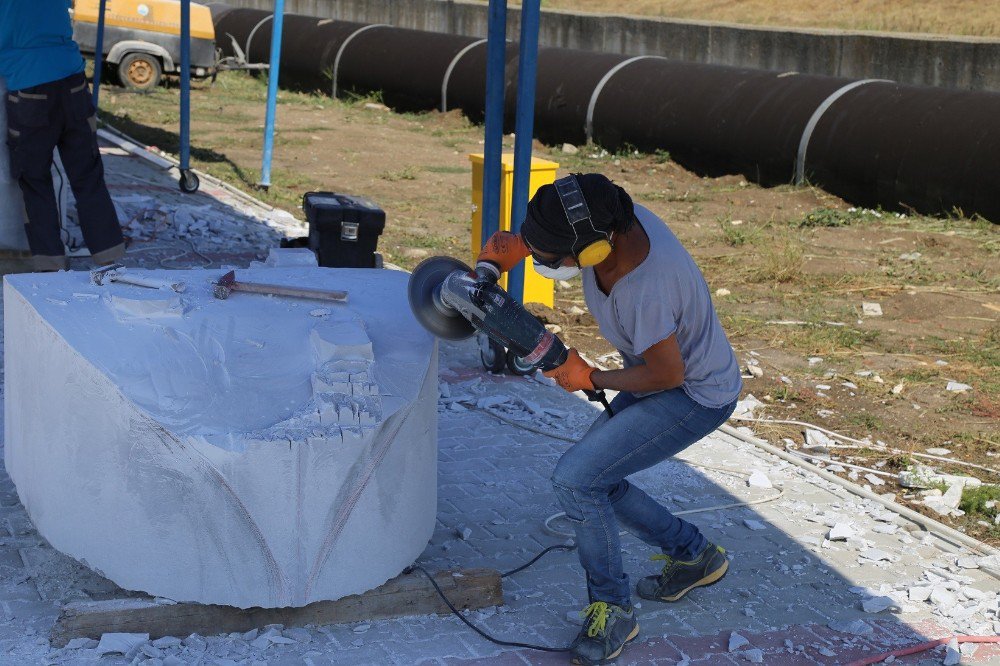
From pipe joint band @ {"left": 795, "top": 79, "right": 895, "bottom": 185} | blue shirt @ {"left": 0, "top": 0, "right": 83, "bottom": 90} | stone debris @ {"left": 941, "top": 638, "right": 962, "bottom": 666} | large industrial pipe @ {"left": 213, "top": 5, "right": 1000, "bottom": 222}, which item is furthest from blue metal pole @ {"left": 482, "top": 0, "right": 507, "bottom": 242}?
pipe joint band @ {"left": 795, "top": 79, "right": 895, "bottom": 185}

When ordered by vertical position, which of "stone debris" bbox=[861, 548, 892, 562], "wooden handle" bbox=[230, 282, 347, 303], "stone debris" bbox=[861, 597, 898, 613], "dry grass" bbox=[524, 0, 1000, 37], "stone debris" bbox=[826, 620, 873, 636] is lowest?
"stone debris" bbox=[826, 620, 873, 636]

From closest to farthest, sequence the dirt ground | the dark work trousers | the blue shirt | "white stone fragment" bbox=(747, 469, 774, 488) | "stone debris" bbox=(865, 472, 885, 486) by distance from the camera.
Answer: "white stone fragment" bbox=(747, 469, 774, 488), "stone debris" bbox=(865, 472, 885, 486), the dirt ground, the blue shirt, the dark work trousers

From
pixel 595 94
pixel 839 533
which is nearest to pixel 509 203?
pixel 839 533

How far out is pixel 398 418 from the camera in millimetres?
3814

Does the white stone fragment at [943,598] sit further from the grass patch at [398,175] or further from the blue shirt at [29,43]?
the grass patch at [398,175]

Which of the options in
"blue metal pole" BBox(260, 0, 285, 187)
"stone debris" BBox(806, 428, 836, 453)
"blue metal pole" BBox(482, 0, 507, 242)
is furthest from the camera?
"blue metal pole" BBox(260, 0, 285, 187)

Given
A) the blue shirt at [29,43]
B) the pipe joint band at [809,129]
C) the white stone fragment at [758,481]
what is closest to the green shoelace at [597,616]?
the white stone fragment at [758,481]

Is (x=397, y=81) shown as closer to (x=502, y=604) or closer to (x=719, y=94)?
(x=719, y=94)

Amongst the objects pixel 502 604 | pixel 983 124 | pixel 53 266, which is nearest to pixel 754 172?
pixel 983 124

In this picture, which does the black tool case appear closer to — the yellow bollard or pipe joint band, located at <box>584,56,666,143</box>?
the yellow bollard

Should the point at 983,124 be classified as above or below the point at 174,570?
above

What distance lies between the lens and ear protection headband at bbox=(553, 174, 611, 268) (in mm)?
3342

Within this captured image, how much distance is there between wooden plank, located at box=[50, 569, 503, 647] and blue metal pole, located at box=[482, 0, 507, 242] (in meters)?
2.78

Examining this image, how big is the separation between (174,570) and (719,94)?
11.3 metres
